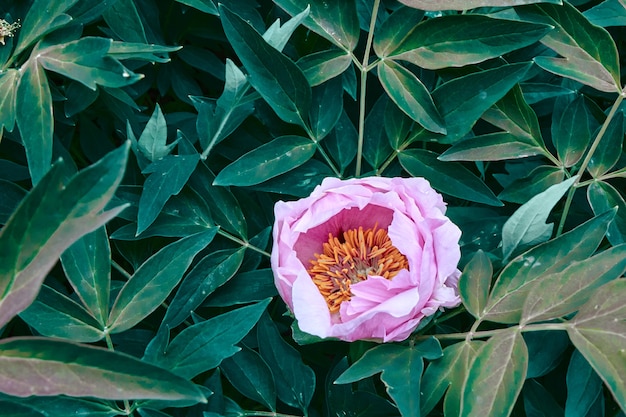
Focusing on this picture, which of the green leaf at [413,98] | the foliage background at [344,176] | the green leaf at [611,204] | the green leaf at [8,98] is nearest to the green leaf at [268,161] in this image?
the foliage background at [344,176]

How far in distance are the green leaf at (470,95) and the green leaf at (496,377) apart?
0.83 feet

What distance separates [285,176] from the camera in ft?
2.92

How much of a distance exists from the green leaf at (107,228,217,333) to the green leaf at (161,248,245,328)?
0.14 feet

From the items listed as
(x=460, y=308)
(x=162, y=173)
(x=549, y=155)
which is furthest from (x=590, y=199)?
(x=162, y=173)

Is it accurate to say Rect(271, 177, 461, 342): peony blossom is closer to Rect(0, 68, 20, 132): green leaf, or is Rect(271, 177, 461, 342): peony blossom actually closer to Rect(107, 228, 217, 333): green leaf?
Rect(107, 228, 217, 333): green leaf

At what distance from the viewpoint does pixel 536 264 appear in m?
0.75

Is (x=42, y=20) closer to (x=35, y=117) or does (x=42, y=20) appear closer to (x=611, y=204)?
(x=35, y=117)

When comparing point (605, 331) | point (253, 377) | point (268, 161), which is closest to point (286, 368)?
point (253, 377)

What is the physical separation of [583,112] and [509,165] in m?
0.13

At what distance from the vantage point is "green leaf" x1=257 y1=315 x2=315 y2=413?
0.82 metres

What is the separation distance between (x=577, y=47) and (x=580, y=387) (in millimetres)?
393

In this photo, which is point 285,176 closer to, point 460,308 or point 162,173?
point 162,173

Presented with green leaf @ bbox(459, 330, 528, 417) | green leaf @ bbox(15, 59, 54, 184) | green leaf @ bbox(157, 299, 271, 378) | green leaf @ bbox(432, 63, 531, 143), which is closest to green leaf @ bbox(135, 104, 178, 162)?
green leaf @ bbox(15, 59, 54, 184)

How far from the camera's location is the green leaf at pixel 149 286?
30.6 inches
